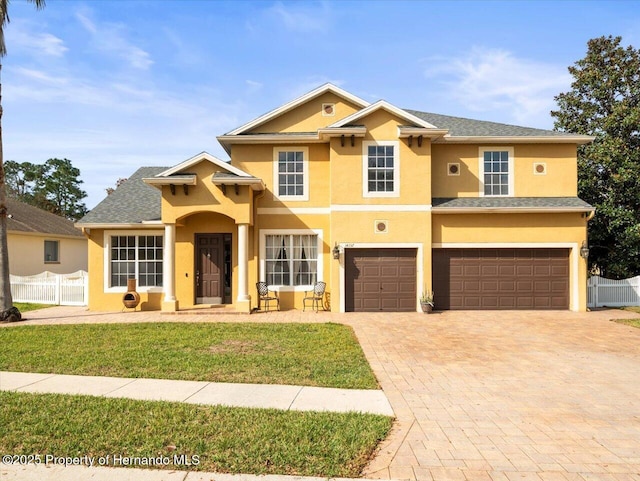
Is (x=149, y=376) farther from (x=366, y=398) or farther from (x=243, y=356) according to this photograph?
(x=366, y=398)

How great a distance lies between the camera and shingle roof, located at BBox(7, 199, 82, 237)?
76.3 feet

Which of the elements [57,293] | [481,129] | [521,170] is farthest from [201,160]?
[521,170]

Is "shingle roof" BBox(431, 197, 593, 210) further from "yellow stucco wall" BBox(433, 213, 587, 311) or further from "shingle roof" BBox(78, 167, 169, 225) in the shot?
"shingle roof" BBox(78, 167, 169, 225)

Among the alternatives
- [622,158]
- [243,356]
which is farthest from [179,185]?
[622,158]

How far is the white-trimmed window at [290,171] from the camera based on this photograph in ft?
52.2

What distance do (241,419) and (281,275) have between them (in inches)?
421

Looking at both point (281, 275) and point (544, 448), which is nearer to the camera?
point (544, 448)

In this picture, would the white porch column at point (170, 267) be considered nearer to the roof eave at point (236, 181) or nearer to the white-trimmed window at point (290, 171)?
the roof eave at point (236, 181)

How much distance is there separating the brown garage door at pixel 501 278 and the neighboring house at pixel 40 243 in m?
22.2

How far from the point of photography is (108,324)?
12.4 metres

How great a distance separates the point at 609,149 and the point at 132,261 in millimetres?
20452

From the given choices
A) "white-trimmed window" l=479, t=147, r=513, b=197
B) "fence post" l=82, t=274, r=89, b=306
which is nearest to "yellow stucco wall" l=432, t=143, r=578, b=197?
"white-trimmed window" l=479, t=147, r=513, b=197

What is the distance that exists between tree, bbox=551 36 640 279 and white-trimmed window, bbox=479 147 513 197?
4.72 meters

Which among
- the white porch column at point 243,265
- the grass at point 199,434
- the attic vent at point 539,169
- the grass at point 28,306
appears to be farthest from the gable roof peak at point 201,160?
the attic vent at point 539,169
